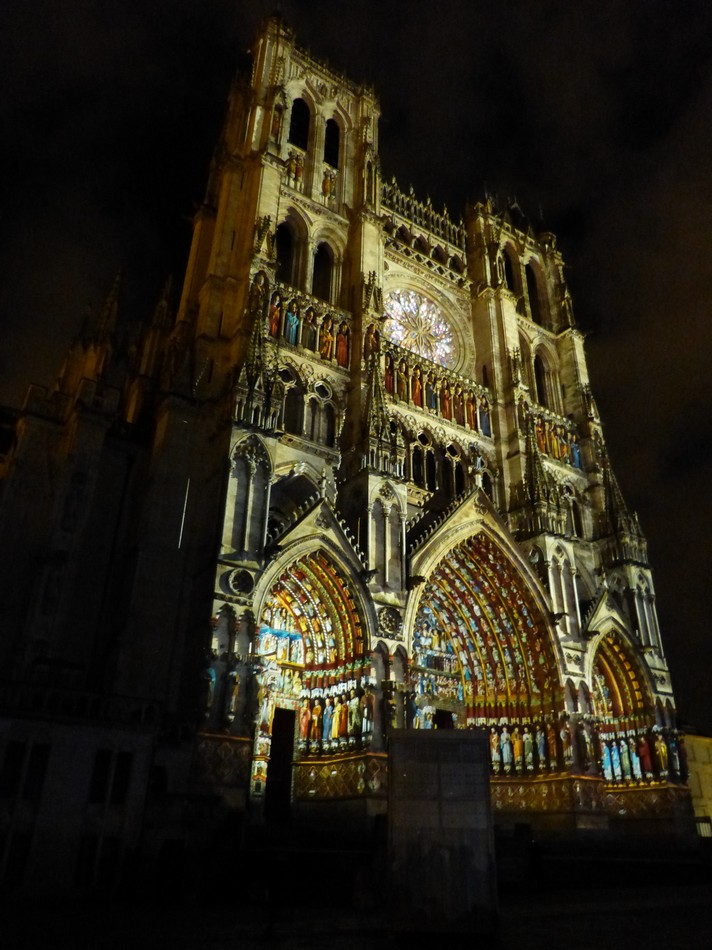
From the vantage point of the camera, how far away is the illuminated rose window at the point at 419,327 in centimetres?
3061

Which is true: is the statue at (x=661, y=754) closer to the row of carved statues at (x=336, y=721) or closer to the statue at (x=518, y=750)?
the statue at (x=518, y=750)

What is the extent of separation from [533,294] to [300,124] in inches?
615

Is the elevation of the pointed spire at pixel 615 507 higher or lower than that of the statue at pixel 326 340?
lower

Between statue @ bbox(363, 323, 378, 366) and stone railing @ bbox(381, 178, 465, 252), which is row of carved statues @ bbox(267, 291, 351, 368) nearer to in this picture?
statue @ bbox(363, 323, 378, 366)

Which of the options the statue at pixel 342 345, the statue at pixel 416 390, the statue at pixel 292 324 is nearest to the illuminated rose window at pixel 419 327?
the statue at pixel 416 390

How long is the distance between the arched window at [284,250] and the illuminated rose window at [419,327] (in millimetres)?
4875

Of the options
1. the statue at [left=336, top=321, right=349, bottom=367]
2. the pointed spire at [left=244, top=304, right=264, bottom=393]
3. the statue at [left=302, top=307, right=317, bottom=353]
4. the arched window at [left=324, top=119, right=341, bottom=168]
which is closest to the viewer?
the pointed spire at [left=244, top=304, right=264, bottom=393]

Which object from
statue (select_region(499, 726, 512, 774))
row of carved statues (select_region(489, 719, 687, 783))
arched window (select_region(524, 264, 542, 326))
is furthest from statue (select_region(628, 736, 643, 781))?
arched window (select_region(524, 264, 542, 326))

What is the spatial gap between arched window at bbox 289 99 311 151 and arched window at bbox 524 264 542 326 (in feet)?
46.8

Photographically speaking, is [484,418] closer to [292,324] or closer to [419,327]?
[419,327]

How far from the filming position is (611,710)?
24.8 m

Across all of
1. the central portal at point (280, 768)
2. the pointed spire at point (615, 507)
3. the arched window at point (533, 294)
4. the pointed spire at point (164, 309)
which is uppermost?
the arched window at point (533, 294)

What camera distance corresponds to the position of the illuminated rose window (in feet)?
100

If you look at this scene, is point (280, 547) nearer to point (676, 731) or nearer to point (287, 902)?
point (287, 902)
